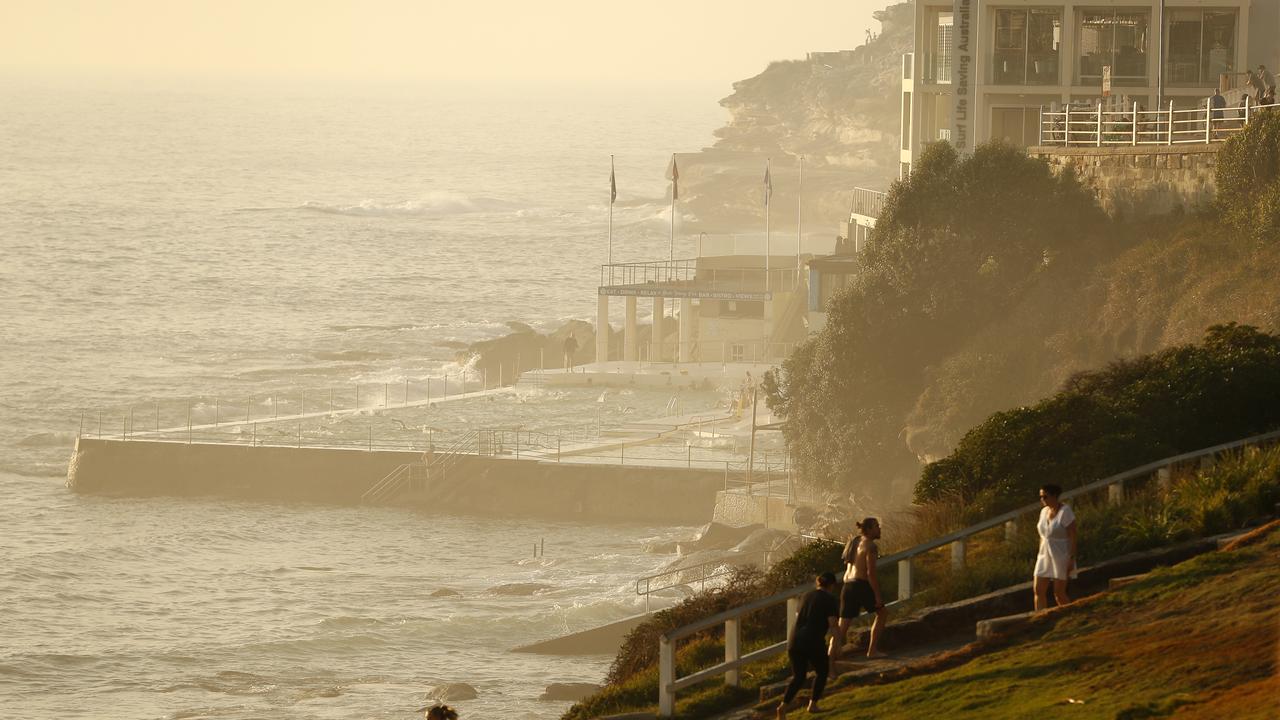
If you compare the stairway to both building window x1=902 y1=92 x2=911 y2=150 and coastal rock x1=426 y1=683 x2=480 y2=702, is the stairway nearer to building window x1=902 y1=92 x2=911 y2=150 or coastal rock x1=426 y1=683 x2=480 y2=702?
building window x1=902 y1=92 x2=911 y2=150

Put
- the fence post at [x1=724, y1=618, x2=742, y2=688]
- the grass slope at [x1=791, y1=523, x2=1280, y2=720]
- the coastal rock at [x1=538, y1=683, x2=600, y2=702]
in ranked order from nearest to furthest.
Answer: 1. the grass slope at [x1=791, y1=523, x2=1280, y2=720]
2. the fence post at [x1=724, y1=618, x2=742, y2=688]
3. the coastal rock at [x1=538, y1=683, x2=600, y2=702]

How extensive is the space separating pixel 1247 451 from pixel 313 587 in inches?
1253

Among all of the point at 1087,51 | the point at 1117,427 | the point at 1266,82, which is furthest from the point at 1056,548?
the point at 1087,51

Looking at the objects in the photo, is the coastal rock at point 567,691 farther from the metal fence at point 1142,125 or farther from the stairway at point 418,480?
the stairway at point 418,480

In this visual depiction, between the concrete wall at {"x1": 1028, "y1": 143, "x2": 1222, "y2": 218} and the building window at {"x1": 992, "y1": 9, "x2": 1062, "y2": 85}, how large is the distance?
7.56 meters

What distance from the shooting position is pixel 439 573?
167ft

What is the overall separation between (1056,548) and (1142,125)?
33.8 m

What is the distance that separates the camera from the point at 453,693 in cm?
3841

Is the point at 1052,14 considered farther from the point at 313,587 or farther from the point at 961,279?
the point at 313,587

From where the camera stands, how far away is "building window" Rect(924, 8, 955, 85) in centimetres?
6259

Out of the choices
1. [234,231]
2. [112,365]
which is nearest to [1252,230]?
[112,365]

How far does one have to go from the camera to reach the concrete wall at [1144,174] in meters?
45.0

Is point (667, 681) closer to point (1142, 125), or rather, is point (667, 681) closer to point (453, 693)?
point (453, 693)

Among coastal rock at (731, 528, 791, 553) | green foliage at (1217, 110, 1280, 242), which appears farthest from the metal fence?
coastal rock at (731, 528, 791, 553)
